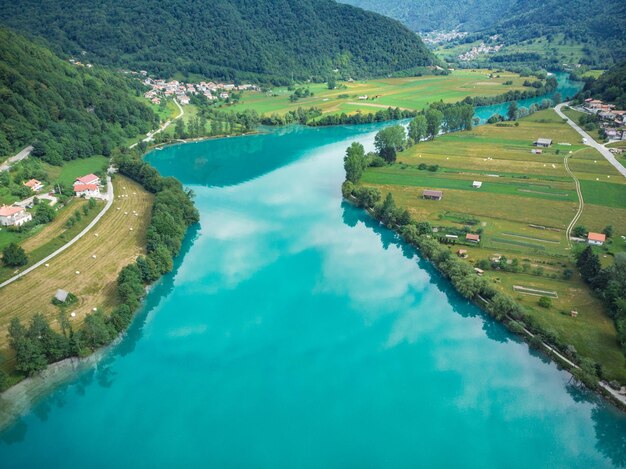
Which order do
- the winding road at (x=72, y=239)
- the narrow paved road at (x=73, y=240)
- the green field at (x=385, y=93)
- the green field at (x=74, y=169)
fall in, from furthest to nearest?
1. the green field at (x=385, y=93)
2. the green field at (x=74, y=169)
3. the winding road at (x=72, y=239)
4. the narrow paved road at (x=73, y=240)

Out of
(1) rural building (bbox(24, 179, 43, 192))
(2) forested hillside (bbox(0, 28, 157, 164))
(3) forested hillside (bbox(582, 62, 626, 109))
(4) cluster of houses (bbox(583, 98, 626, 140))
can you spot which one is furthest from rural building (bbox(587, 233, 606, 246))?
→ (2) forested hillside (bbox(0, 28, 157, 164))

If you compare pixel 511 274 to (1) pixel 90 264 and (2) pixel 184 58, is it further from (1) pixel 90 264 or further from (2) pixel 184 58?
(2) pixel 184 58

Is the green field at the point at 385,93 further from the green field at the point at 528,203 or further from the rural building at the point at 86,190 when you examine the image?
the rural building at the point at 86,190

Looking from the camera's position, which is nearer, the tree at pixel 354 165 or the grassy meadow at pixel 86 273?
the grassy meadow at pixel 86 273

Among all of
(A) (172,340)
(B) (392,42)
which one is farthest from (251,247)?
(B) (392,42)

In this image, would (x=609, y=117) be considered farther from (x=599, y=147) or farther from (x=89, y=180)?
(x=89, y=180)

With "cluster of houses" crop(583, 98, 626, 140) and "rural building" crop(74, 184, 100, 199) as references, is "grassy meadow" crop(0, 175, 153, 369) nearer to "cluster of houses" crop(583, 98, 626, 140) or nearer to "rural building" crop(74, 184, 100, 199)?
"rural building" crop(74, 184, 100, 199)

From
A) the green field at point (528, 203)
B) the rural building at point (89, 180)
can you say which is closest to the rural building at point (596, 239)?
the green field at point (528, 203)
